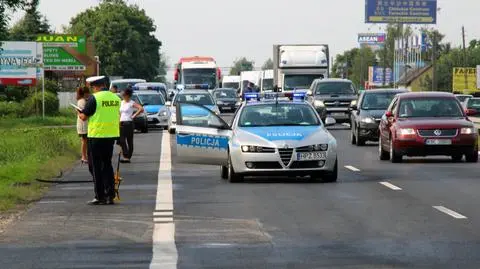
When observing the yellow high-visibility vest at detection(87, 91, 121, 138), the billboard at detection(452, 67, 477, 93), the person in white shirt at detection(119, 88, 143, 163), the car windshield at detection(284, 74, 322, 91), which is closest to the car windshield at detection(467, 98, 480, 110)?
the car windshield at detection(284, 74, 322, 91)

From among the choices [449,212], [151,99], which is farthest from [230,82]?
[449,212]

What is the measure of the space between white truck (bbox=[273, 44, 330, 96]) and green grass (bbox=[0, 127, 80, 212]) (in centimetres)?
1518

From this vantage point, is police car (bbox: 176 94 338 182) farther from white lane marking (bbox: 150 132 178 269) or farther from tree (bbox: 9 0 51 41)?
tree (bbox: 9 0 51 41)

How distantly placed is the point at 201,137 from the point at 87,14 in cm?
13217

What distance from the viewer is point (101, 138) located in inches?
680

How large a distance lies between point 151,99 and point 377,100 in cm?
1651

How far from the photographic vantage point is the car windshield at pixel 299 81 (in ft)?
171

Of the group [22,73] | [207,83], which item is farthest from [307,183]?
[207,83]

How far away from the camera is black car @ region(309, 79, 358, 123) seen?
4688 cm

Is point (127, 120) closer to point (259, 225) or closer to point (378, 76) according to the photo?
point (259, 225)

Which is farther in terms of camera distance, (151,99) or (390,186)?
(151,99)

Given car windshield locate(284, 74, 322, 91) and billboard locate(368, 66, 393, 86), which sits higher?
car windshield locate(284, 74, 322, 91)

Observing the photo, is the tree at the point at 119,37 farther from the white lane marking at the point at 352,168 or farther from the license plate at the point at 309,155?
the license plate at the point at 309,155

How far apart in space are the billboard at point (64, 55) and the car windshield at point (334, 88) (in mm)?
27222
